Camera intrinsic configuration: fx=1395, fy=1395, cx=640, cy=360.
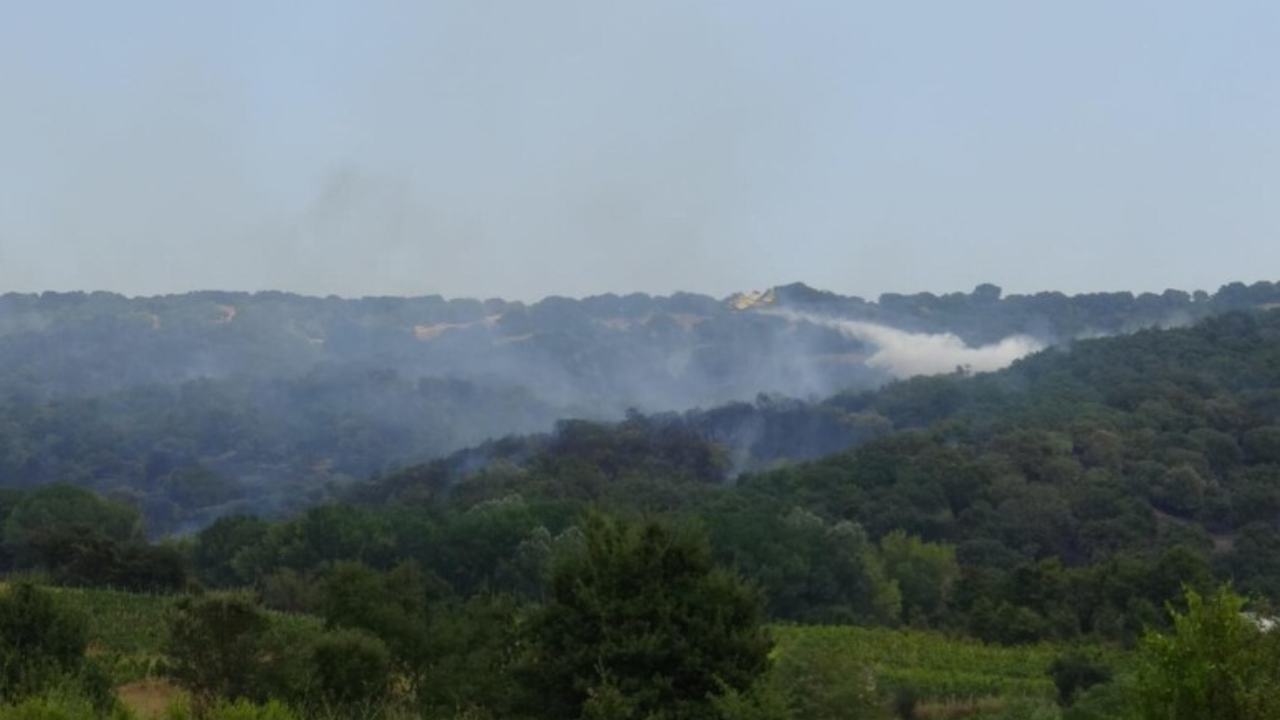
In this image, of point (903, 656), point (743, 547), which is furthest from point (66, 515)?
point (903, 656)

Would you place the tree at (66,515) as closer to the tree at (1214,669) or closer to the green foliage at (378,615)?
the green foliage at (378,615)

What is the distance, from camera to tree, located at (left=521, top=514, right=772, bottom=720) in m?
13.9

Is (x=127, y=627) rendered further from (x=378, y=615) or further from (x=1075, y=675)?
(x=1075, y=675)

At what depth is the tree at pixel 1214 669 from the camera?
1145cm

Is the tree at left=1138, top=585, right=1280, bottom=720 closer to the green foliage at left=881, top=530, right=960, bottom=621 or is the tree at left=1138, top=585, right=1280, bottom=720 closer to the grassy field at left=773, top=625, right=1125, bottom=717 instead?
the grassy field at left=773, top=625, right=1125, bottom=717

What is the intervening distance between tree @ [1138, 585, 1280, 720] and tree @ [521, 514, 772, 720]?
386 cm

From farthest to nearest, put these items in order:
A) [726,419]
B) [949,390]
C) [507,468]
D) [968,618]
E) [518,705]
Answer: [726,419]
[949,390]
[507,468]
[968,618]
[518,705]

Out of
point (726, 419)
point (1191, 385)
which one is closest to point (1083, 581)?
point (1191, 385)

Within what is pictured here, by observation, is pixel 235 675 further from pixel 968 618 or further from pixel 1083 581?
pixel 1083 581

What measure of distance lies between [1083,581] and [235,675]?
1318 inches

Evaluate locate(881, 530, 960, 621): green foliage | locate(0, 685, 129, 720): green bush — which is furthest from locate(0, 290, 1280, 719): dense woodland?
locate(0, 685, 129, 720): green bush

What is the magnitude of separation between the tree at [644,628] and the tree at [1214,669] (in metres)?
3.86

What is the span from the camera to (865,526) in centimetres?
7031

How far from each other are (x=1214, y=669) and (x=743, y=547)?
140 ft
